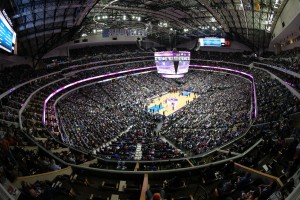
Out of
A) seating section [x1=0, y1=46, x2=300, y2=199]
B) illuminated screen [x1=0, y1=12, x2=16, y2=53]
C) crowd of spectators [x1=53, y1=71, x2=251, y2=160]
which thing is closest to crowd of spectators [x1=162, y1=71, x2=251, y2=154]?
crowd of spectators [x1=53, y1=71, x2=251, y2=160]

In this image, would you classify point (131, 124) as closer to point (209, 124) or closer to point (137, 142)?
point (137, 142)

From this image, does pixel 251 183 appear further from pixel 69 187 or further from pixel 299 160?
pixel 69 187

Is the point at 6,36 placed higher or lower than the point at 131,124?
higher

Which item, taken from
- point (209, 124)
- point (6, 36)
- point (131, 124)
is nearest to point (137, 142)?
point (209, 124)

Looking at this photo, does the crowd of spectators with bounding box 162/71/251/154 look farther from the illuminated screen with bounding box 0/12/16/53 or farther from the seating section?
the illuminated screen with bounding box 0/12/16/53

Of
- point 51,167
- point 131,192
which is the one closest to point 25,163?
point 51,167

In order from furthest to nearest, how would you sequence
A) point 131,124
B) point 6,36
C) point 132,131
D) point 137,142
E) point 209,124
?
point 131,124 < point 132,131 < point 209,124 < point 137,142 < point 6,36

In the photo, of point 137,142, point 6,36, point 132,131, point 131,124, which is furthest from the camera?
point 131,124

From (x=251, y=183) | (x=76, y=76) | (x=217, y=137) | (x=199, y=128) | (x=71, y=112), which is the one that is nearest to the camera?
(x=251, y=183)
